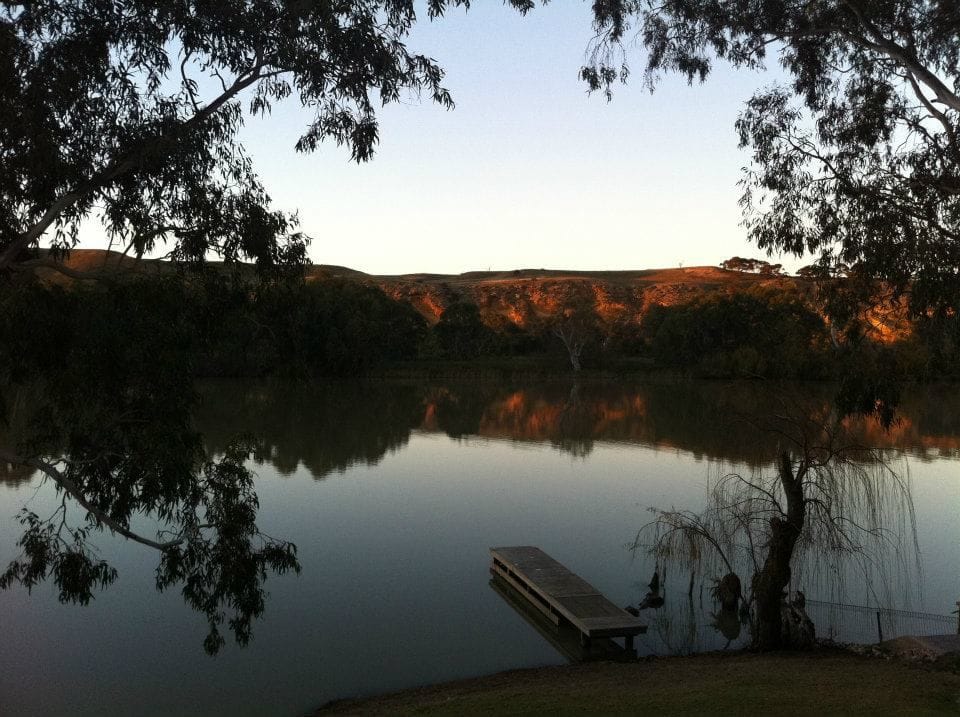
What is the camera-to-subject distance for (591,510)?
13281 millimetres

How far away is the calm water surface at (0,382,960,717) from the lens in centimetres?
679

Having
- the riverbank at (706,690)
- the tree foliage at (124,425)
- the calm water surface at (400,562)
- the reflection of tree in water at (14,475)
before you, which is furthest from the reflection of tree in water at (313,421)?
the riverbank at (706,690)

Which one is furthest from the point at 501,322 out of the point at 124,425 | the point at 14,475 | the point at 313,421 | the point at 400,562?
the point at 124,425

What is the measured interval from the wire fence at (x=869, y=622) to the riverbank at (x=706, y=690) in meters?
0.78

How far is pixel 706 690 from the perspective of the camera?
5.31 m

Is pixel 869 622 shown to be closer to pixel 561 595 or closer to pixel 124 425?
pixel 561 595

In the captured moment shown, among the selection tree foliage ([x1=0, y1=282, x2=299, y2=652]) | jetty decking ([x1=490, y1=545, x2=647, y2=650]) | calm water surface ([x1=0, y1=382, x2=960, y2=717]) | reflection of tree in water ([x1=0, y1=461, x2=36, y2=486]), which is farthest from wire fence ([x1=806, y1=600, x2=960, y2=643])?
reflection of tree in water ([x1=0, y1=461, x2=36, y2=486])

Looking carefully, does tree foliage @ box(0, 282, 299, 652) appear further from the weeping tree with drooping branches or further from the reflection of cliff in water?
the reflection of cliff in water

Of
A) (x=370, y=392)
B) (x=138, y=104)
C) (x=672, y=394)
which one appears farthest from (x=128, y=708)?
(x=672, y=394)

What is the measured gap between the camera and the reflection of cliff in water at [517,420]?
19297mm

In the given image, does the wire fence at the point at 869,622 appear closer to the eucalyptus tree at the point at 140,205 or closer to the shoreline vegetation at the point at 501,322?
the shoreline vegetation at the point at 501,322

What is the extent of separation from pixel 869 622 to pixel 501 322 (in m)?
54.5

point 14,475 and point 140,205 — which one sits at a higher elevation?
point 140,205

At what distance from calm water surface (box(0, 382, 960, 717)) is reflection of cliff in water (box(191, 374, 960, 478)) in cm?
17
